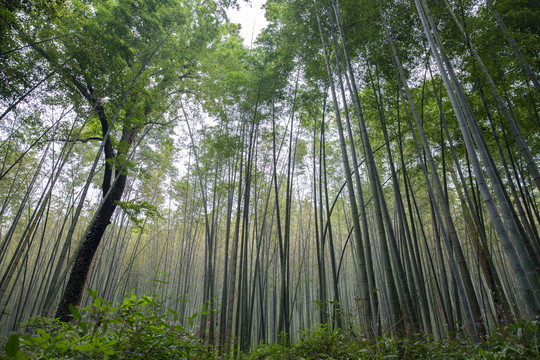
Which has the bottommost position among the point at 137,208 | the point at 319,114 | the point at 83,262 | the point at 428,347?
the point at 428,347

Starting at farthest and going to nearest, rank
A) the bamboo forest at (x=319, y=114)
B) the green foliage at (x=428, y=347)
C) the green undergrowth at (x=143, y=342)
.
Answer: the bamboo forest at (x=319, y=114), the green foliage at (x=428, y=347), the green undergrowth at (x=143, y=342)

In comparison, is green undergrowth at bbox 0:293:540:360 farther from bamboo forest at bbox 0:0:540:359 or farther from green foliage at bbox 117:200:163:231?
green foliage at bbox 117:200:163:231

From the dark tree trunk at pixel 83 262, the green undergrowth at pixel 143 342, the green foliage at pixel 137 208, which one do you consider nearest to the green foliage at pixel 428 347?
the green undergrowth at pixel 143 342

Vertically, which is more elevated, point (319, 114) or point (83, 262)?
point (319, 114)

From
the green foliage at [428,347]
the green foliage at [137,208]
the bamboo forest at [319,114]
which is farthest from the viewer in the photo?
the green foliage at [137,208]

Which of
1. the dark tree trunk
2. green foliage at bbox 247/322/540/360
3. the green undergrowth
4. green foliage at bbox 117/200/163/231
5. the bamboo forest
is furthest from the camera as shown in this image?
green foliage at bbox 117/200/163/231

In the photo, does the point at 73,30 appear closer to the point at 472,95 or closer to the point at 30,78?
the point at 30,78

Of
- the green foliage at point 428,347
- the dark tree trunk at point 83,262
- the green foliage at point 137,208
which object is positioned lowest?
the green foliage at point 428,347

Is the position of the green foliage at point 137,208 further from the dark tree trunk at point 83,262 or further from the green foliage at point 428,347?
the green foliage at point 428,347

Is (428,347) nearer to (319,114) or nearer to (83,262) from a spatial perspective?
(319,114)

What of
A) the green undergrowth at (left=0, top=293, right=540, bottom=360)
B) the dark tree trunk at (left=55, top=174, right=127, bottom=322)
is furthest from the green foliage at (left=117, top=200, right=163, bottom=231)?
the green undergrowth at (left=0, top=293, right=540, bottom=360)

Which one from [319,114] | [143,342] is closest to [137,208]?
[143,342]

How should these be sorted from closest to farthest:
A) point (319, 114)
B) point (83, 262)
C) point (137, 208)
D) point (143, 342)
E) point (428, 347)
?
point (143, 342) → point (428, 347) → point (83, 262) → point (137, 208) → point (319, 114)

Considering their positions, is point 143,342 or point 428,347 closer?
point 143,342
